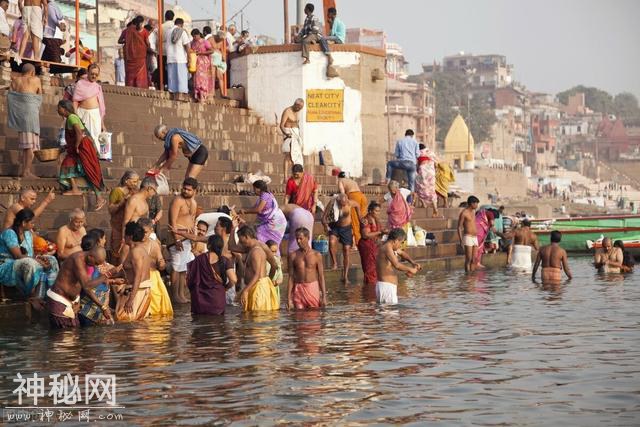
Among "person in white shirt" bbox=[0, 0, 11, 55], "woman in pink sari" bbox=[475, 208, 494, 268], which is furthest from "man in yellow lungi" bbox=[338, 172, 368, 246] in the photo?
"person in white shirt" bbox=[0, 0, 11, 55]

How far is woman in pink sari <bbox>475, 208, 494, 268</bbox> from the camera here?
62.0 ft

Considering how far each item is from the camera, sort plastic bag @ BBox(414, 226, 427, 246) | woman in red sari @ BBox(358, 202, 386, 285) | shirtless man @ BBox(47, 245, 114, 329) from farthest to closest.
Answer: plastic bag @ BBox(414, 226, 427, 246)
woman in red sari @ BBox(358, 202, 386, 285)
shirtless man @ BBox(47, 245, 114, 329)

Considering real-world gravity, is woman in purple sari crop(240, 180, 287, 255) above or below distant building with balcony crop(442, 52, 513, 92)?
below

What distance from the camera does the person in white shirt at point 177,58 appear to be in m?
18.0

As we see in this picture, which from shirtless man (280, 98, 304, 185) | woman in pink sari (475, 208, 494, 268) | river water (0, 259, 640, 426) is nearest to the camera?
river water (0, 259, 640, 426)

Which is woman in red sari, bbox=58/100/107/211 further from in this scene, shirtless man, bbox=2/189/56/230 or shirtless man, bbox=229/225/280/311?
shirtless man, bbox=229/225/280/311

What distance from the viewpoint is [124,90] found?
57.2ft

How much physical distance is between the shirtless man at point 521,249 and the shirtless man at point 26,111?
7888 millimetres

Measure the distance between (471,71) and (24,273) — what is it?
14605cm

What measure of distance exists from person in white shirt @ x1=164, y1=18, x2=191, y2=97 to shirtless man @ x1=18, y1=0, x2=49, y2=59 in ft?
8.57

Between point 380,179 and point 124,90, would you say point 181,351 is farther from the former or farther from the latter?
point 380,179

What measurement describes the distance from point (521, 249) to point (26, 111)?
8195 mm

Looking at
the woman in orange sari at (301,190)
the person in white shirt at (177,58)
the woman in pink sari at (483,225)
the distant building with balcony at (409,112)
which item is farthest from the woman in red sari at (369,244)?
the distant building with balcony at (409,112)

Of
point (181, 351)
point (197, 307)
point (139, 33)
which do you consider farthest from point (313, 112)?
point (181, 351)
